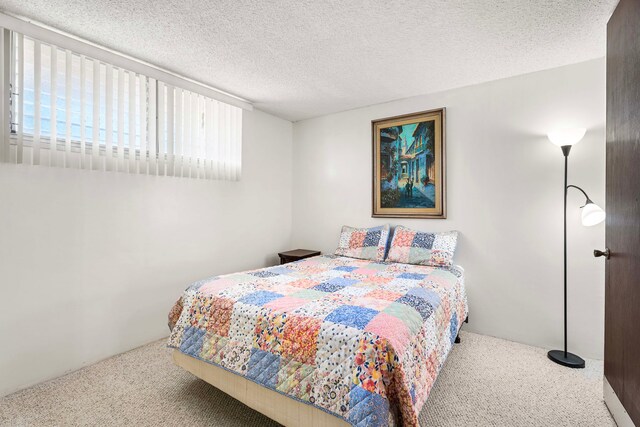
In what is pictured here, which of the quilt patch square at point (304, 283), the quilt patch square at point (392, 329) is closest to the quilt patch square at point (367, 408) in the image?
the quilt patch square at point (392, 329)

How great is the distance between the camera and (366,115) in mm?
3609

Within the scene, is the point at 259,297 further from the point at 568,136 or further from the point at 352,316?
the point at 568,136

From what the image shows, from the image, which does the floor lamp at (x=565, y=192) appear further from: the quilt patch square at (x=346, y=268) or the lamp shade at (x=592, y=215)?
the quilt patch square at (x=346, y=268)

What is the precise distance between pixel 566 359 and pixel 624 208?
1480 millimetres

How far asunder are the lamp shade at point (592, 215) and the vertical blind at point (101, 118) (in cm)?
330

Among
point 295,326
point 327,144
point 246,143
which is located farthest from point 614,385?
point 246,143

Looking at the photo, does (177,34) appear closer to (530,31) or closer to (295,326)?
(295,326)

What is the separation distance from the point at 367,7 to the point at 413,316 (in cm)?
188

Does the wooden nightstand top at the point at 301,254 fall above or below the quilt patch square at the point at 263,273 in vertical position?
below

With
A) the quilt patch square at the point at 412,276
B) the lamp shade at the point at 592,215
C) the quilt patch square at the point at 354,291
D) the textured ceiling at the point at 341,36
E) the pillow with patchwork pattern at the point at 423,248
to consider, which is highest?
the textured ceiling at the point at 341,36

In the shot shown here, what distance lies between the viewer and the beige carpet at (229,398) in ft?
5.58

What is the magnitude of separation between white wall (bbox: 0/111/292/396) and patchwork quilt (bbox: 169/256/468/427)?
0.81 meters

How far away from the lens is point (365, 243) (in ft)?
10.7

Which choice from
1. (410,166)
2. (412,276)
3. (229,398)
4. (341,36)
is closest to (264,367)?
(229,398)
